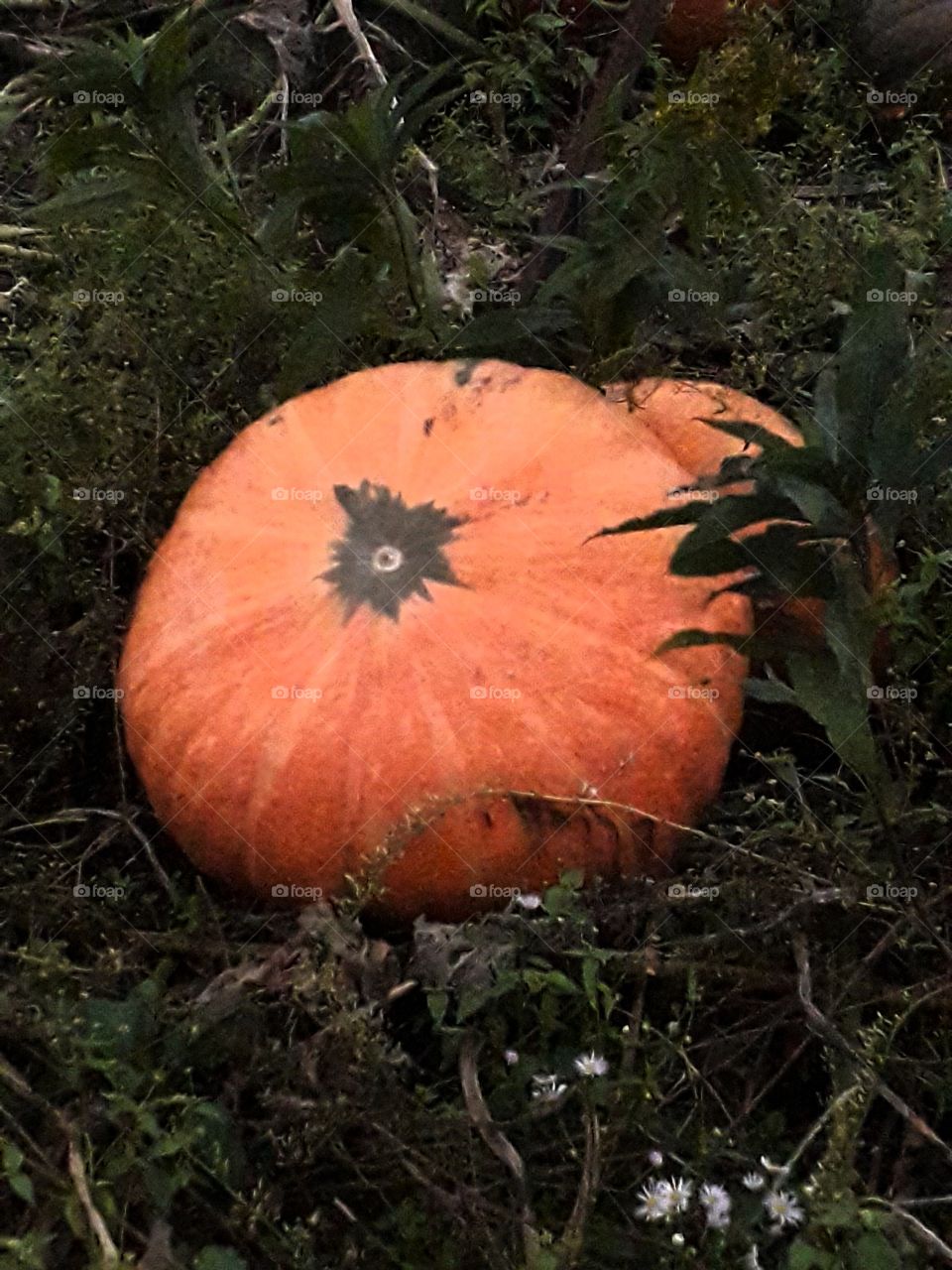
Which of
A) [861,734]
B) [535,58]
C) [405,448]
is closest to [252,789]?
[405,448]

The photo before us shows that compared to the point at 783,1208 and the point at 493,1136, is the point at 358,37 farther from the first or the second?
the point at 783,1208

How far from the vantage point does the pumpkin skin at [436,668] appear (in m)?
1.85

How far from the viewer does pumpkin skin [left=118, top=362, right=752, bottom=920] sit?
1848mm

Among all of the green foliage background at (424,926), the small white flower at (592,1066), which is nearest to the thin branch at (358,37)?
the green foliage background at (424,926)

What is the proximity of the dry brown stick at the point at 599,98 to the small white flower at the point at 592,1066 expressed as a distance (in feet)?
4.53

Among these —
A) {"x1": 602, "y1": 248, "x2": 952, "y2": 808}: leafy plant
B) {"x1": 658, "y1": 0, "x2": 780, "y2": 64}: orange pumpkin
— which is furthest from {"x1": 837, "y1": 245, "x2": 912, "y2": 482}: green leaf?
{"x1": 658, "y1": 0, "x2": 780, "y2": 64}: orange pumpkin

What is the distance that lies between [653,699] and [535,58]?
2.23 m

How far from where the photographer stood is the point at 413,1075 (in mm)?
1821

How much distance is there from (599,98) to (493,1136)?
5.71 feet

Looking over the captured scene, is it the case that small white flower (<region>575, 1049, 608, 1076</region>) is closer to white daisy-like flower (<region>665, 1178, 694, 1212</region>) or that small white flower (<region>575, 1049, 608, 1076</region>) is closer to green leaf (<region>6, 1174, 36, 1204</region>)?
white daisy-like flower (<region>665, 1178, 694, 1212</region>)

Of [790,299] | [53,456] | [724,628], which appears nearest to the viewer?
[724,628]

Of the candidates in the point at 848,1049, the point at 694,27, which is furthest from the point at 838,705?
the point at 694,27

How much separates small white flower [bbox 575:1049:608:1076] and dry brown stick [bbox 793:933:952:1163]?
10.1 inches

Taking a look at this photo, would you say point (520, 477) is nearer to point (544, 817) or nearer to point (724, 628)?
point (724, 628)
